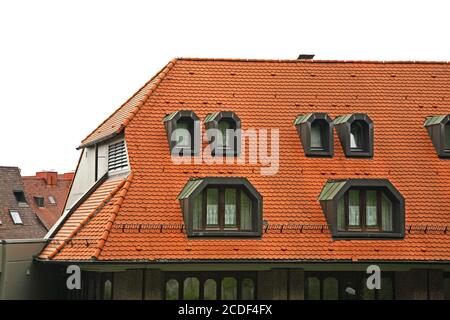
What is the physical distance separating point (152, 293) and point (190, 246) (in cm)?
183

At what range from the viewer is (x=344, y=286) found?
29172 millimetres

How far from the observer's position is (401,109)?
3350 cm

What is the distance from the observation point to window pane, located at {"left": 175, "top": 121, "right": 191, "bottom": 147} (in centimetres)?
3052

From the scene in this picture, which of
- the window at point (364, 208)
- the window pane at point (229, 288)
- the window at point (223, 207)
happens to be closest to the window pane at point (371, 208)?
the window at point (364, 208)

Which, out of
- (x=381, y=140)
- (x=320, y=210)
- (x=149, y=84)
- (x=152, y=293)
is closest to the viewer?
→ (x=152, y=293)

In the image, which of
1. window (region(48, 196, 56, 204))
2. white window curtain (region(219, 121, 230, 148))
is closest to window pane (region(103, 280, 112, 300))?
white window curtain (region(219, 121, 230, 148))

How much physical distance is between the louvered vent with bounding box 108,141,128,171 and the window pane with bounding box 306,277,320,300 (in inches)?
283

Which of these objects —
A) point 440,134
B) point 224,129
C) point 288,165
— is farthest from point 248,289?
point 440,134

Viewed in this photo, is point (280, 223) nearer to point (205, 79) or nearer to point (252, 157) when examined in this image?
point (252, 157)

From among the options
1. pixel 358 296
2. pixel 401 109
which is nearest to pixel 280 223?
pixel 358 296

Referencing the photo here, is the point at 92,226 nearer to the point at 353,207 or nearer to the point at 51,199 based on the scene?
the point at 353,207

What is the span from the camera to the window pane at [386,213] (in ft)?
97.0

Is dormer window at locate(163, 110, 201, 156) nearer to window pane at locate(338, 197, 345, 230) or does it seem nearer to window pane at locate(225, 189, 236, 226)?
window pane at locate(225, 189, 236, 226)

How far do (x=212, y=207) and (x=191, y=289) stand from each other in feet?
8.68
